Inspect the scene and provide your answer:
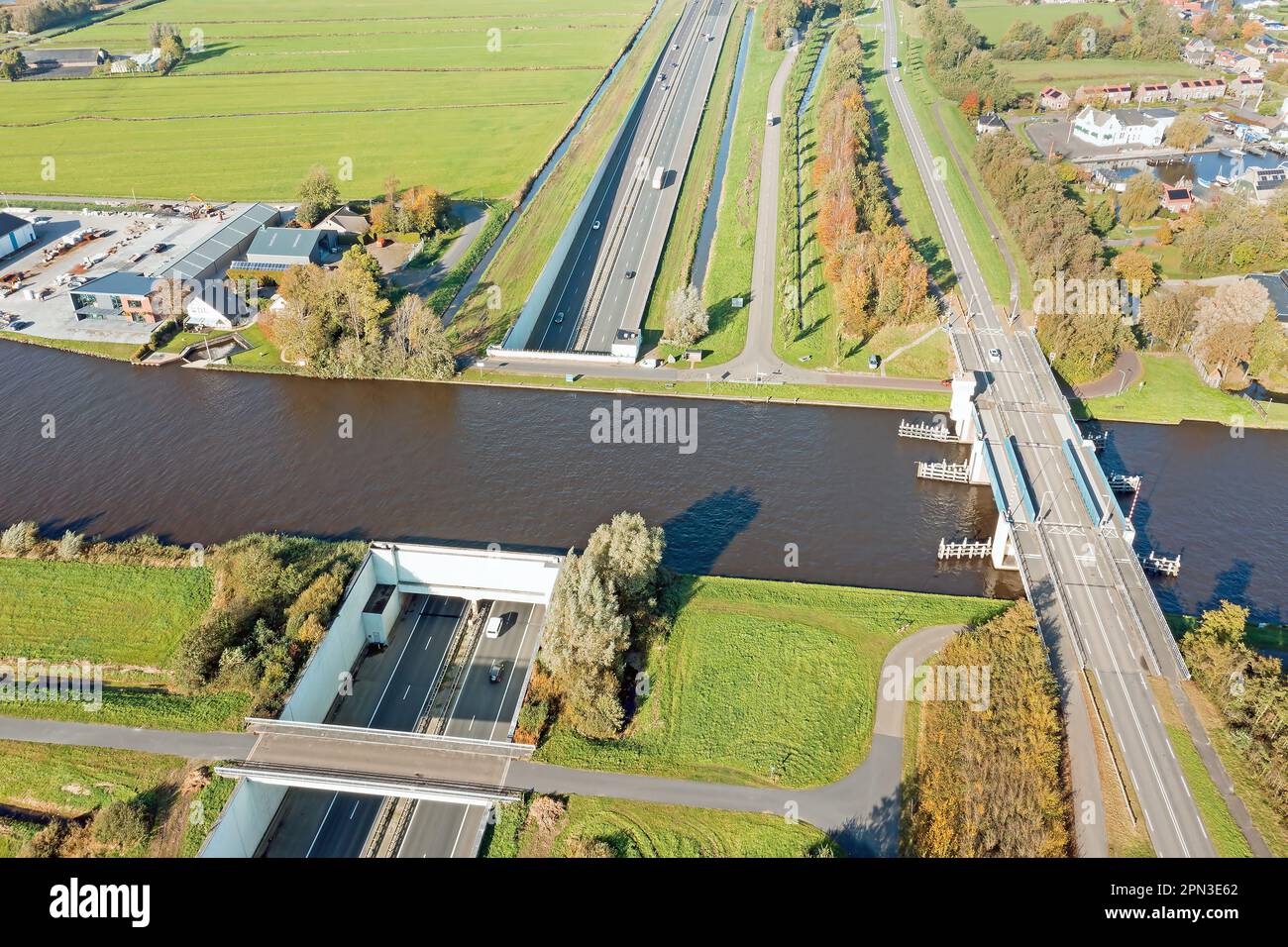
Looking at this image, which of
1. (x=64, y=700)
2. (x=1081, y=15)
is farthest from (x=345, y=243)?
(x=1081, y=15)

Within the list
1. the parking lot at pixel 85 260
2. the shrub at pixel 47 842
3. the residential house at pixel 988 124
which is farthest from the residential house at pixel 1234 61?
the shrub at pixel 47 842

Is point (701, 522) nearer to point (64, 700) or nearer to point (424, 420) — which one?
point (424, 420)

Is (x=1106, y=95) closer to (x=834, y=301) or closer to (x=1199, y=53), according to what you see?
(x=1199, y=53)

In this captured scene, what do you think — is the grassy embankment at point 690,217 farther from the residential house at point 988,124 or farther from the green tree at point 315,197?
the green tree at point 315,197

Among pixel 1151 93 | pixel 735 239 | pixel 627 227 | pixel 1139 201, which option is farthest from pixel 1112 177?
pixel 627 227

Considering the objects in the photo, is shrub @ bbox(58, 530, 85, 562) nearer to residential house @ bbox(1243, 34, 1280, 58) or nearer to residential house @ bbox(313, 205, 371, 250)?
residential house @ bbox(313, 205, 371, 250)

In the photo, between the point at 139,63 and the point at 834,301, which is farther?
the point at 139,63
